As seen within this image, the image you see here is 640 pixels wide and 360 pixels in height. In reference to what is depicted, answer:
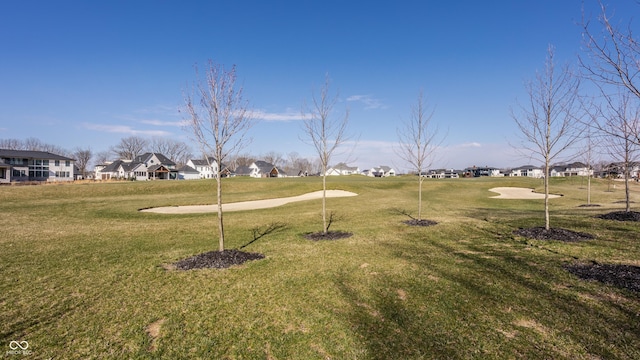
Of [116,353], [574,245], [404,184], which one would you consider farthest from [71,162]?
[574,245]

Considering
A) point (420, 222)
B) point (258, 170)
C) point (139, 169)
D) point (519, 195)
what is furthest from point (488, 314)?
point (258, 170)

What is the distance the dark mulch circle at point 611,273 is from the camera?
20.8 feet

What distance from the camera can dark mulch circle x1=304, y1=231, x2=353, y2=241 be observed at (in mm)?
11841

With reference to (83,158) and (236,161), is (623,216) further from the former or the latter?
(83,158)

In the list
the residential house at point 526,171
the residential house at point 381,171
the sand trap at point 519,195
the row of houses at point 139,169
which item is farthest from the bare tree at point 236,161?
the residential house at point 526,171

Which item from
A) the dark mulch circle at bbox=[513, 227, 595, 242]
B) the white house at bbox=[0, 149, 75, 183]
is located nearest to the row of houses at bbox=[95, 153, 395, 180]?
the white house at bbox=[0, 149, 75, 183]

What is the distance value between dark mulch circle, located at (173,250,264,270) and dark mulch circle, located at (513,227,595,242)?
10163mm

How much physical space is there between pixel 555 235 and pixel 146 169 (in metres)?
89.8

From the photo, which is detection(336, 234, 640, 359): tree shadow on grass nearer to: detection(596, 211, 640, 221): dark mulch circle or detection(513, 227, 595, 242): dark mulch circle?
detection(513, 227, 595, 242): dark mulch circle

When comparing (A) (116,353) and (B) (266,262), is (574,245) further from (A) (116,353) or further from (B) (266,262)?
(A) (116,353)

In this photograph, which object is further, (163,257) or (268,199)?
(268,199)

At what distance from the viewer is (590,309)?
5.32 metres

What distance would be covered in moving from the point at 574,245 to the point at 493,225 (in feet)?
13.2

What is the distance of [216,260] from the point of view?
8.73 m
